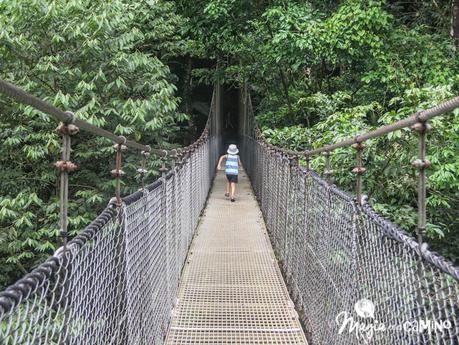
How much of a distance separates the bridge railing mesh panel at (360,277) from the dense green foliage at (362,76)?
2.11 ft

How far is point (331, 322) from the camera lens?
166 centimetres

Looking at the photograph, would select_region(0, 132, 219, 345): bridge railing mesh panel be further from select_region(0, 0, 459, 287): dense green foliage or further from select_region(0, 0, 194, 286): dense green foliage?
select_region(0, 0, 194, 286): dense green foliage

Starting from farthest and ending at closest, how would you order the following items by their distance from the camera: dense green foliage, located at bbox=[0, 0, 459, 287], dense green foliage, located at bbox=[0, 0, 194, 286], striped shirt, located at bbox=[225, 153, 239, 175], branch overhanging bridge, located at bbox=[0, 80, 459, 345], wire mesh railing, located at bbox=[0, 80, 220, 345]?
striped shirt, located at bbox=[225, 153, 239, 175] → dense green foliage, located at bbox=[0, 0, 194, 286] → dense green foliage, located at bbox=[0, 0, 459, 287] → branch overhanging bridge, located at bbox=[0, 80, 459, 345] → wire mesh railing, located at bbox=[0, 80, 220, 345]

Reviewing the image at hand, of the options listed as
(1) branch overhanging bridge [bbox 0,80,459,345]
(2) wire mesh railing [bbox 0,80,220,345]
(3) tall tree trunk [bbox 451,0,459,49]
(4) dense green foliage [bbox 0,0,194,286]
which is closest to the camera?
(2) wire mesh railing [bbox 0,80,220,345]

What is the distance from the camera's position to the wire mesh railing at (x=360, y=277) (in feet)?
2.92

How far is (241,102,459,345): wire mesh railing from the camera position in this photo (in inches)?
35.0

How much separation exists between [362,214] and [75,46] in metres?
3.69

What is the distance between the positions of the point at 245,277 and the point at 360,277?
1.74 m

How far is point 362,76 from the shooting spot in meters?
4.91

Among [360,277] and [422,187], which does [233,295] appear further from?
[422,187]

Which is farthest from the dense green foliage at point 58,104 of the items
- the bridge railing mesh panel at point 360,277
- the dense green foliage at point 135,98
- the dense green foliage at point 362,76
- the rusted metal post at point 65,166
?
the rusted metal post at point 65,166

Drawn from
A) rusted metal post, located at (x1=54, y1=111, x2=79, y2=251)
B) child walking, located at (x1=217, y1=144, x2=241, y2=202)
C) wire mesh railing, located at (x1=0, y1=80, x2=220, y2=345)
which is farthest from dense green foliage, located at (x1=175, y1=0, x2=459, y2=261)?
rusted metal post, located at (x1=54, y1=111, x2=79, y2=251)

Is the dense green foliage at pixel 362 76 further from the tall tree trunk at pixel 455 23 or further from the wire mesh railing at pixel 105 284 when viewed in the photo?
the wire mesh railing at pixel 105 284

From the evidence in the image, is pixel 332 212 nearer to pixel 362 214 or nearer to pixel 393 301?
pixel 362 214
